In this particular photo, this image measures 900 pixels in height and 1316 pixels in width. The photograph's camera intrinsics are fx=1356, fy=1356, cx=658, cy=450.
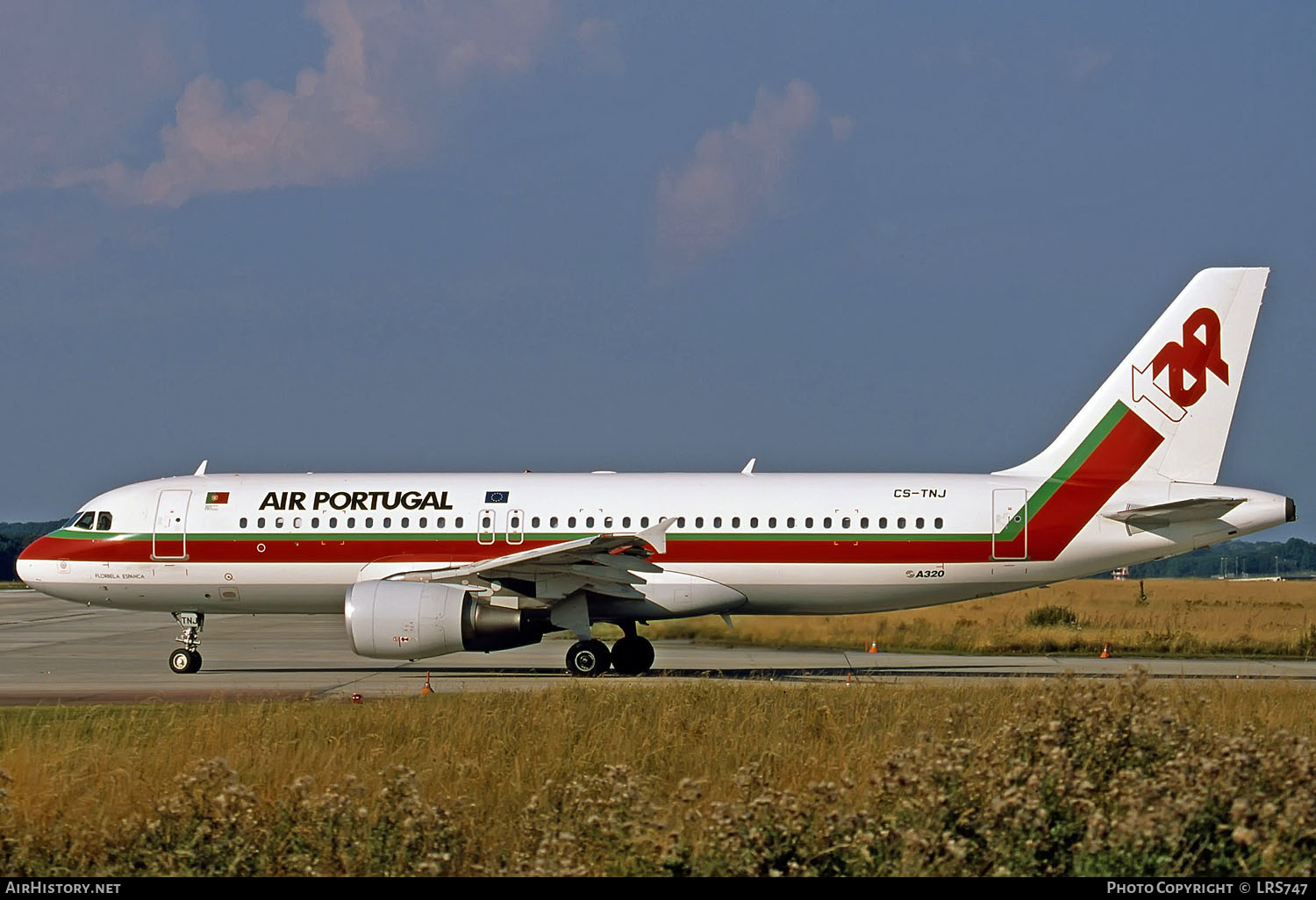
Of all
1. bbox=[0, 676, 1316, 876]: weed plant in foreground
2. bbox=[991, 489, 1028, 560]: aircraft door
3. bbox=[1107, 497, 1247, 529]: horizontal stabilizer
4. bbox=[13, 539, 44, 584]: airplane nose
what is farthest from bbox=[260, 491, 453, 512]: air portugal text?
bbox=[0, 676, 1316, 876]: weed plant in foreground

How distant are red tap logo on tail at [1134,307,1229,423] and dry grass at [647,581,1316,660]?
6.90m

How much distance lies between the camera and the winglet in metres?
22.4

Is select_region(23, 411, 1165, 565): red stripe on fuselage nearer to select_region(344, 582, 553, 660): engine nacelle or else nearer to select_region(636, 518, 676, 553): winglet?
select_region(636, 518, 676, 553): winglet

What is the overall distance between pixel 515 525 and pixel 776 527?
459 cm

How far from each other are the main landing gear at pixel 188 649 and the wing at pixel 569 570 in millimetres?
4425

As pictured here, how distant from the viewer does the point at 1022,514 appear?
2328 cm

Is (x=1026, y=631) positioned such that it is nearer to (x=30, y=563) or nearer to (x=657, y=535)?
(x=657, y=535)

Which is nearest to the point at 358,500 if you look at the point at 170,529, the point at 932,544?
the point at 170,529

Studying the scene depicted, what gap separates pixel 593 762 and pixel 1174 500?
1489 centimetres

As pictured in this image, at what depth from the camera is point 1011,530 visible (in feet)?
76.3

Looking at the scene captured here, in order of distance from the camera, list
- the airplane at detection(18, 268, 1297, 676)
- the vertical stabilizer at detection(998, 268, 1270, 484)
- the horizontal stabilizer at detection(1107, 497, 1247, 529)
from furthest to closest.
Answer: the vertical stabilizer at detection(998, 268, 1270, 484), the airplane at detection(18, 268, 1297, 676), the horizontal stabilizer at detection(1107, 497, 1247, 529)

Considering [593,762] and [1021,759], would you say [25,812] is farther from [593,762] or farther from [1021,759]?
[1021,759]

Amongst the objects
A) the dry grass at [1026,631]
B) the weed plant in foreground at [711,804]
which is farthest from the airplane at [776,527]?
the weed plant in foreground at [711,804]

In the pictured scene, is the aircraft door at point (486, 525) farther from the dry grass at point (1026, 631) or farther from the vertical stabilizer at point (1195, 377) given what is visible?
the dry grass at point (1026, 631)
